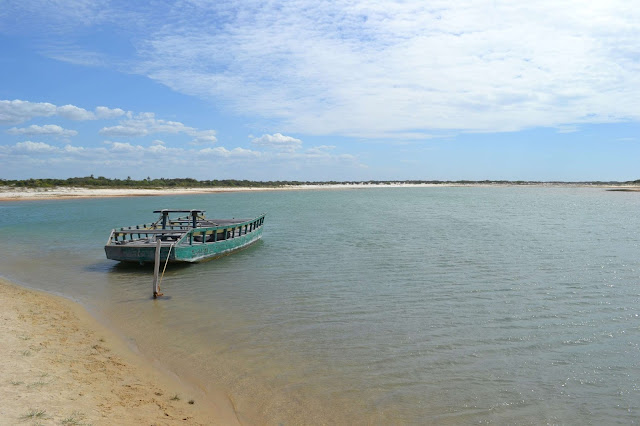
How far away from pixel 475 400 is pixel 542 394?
1148mm

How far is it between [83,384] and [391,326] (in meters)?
6.21

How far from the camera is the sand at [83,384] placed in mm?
5508

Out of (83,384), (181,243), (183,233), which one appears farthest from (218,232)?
(83,384)

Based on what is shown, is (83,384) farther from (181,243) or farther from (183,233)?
(183,233)

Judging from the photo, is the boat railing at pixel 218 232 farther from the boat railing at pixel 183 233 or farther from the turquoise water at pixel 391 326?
the turquoise water at pixel 391 326

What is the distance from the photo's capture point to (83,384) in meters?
6.52

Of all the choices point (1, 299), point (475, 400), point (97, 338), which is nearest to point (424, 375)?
point (475, 400)

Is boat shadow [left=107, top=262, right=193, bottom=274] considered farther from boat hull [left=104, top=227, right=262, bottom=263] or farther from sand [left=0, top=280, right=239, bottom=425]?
sand [left=0, top=280, right=239, bottom=425]

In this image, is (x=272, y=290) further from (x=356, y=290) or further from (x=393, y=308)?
(x=393, y=308)

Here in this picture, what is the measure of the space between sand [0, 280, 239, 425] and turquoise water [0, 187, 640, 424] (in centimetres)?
52

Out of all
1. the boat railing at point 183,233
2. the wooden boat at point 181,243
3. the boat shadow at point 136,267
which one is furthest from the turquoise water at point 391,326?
the boat railing at point 183,233

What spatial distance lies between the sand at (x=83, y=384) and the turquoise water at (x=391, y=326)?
52 centimetres

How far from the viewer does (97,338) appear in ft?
29.9

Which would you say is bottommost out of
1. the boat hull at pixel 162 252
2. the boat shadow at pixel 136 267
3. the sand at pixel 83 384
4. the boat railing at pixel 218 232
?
the boat shadow at pixel 136 267
